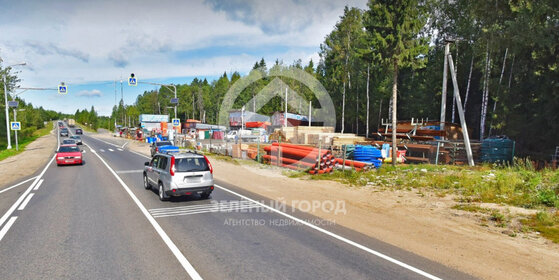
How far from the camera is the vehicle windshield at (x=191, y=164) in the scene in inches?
432

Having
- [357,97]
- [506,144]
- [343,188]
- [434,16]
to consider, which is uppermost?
[434,16]

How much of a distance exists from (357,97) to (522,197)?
132 ft

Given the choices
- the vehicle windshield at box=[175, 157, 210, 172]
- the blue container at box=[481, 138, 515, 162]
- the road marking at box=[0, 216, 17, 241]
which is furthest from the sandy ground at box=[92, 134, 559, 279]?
the blue container at box=[481, 138, 515, 162]

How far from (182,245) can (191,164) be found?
459 centimetres

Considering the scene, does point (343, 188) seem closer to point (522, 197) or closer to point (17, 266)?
point (522, 197)

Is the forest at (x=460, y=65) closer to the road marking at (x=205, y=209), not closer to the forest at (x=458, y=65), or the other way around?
the forest at (x=458, y=65)

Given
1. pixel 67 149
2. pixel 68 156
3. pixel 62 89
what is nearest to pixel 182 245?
pixel 68 156

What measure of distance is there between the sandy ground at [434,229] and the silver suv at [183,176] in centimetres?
291

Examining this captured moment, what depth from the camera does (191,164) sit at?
11.2m

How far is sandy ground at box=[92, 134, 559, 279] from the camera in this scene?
6.18 metres

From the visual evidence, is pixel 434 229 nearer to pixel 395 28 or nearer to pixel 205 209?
pixel 205 209

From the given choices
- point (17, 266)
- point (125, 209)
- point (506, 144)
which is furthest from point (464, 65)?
point (17, 266)

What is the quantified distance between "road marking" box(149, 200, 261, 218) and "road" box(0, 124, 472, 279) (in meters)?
0.03

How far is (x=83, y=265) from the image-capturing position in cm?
590
